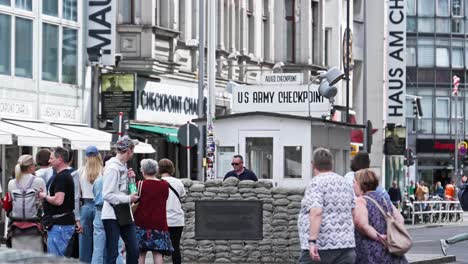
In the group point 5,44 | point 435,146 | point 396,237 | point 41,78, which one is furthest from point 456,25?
point 396,237

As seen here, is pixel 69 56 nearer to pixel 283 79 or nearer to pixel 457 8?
pixel 283 79

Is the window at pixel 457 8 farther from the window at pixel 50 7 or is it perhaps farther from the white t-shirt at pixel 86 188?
the white t-shirt at pixel 86 188

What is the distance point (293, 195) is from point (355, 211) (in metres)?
10.9

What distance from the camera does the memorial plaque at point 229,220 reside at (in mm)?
26312

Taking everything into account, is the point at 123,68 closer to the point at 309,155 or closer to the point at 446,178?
the point at 309,155

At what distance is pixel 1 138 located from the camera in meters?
35.5

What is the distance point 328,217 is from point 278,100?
2167 centimetres

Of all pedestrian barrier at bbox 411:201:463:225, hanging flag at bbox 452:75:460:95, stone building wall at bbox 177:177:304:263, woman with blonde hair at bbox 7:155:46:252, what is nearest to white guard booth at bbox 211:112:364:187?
stone building wall at bbox 177:177:304:263

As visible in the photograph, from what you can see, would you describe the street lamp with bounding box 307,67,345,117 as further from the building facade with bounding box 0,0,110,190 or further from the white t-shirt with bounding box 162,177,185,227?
the white t-shirt with bounding box 162,177,185,227

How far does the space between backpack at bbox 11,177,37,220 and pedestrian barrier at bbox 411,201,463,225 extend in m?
37.6

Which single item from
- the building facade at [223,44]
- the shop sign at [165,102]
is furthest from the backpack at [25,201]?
the shop sign at [165,102]

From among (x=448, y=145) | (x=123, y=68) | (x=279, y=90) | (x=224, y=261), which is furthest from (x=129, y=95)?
(x=448, y=145)

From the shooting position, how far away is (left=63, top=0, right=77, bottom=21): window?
4319 centimetres

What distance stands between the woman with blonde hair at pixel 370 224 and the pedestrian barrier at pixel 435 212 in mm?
40834
